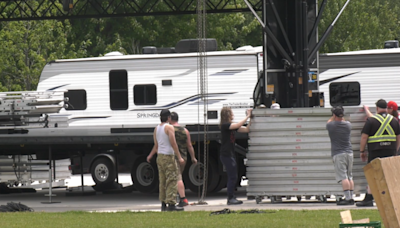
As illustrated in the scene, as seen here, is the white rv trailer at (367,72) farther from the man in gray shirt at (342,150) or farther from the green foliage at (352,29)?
the green foliage at (352,29)

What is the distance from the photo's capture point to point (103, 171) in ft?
68.8

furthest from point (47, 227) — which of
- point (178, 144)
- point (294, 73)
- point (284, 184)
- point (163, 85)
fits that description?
point (163, 85)

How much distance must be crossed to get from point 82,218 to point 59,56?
18.8m

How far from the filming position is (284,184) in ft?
50.4

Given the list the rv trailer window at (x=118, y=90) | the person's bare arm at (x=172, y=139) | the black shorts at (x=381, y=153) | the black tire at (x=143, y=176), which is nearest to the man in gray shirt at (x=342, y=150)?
the black shorts at (x=381, y=153)

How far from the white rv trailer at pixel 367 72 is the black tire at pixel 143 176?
5.68 meters

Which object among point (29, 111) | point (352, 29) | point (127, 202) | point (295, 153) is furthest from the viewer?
point (352, 29)

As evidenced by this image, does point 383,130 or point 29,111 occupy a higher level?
point 29,111

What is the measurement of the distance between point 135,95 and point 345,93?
5.77 m

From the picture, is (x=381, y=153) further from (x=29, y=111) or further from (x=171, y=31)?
(x=171, y=31)

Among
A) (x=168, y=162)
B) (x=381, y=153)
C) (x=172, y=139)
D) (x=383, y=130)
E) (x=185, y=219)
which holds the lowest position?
(x=185, y=219)

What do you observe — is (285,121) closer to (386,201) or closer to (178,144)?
(178,144)

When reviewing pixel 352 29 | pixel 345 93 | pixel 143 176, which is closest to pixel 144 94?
pixel 143 176

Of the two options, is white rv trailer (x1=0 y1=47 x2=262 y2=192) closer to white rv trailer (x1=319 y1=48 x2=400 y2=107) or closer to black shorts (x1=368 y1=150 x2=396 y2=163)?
white rv trailer (x1=319 y1=48 x2=400 y2=107)
